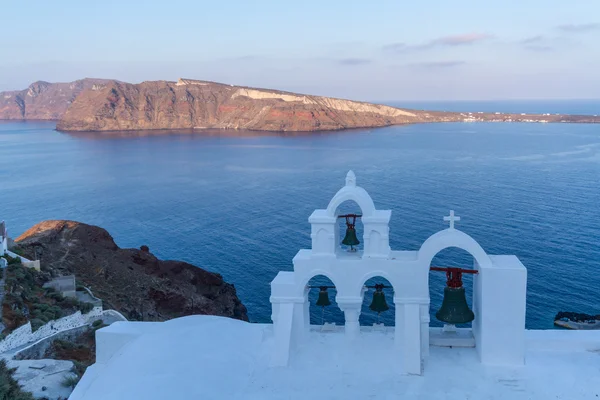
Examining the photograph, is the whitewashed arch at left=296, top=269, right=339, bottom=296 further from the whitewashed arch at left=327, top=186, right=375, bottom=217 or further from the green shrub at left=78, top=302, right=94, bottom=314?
the green shrub at left=78, top=302, right=94, bottom=314

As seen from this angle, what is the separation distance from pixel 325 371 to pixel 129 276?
2890 centimetres

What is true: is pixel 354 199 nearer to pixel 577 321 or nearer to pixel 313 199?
pixel 577 321

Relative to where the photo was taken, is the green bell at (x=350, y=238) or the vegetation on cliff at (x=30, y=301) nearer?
the green bell at (x=350, y=238)

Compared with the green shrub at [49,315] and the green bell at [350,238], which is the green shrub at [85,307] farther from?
the green bell at [350,238]

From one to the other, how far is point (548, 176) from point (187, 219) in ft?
172

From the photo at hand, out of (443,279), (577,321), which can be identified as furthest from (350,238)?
(443,279)

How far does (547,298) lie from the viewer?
34.8 metres

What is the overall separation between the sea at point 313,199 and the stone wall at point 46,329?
43.3ft

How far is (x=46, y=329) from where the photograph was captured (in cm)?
2175

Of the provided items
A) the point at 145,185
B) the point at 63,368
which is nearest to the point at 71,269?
the point at 63,368

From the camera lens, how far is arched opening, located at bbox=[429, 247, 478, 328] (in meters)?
32.9

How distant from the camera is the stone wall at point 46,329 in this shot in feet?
64.3

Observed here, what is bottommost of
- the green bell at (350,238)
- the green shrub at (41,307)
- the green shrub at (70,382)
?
the green shrub at (41,307)

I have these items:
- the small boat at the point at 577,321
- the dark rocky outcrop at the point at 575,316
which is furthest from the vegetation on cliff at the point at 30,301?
the dark rocky outcrop at the point at 575,316
